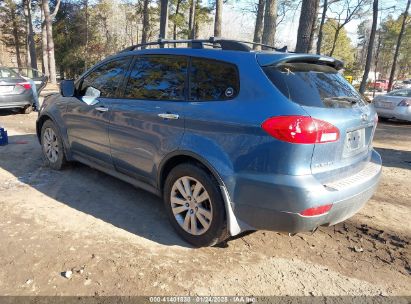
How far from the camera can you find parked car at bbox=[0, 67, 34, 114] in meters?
9.29

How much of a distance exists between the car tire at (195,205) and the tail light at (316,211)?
2.22 ft

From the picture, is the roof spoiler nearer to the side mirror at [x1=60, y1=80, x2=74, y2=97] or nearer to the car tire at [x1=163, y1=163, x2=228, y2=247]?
the car tire at [x1=163, y1=163, x2=228, y2=247]

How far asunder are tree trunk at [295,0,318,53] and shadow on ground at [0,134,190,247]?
647 centimetres

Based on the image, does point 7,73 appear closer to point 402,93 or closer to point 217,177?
point 217,177

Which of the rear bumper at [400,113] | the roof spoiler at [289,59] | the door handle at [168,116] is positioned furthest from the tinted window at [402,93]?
the door handle at [168,116]

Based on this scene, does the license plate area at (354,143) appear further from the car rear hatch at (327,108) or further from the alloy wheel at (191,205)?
the alloy wheel at (191,205)

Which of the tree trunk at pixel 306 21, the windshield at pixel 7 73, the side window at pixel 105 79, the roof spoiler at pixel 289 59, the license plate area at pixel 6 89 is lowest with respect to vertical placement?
the license plate area at pixel 6 89

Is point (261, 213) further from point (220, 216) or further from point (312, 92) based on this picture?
point (312, 92)

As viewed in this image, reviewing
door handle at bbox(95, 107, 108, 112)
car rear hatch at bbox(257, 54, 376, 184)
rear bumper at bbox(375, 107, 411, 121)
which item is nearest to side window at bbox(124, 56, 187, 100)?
door handle at bbox(95, 107, 108, 112)

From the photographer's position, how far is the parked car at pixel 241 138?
105 inches

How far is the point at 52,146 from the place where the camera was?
17.2 feet

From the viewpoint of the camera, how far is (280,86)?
279cm

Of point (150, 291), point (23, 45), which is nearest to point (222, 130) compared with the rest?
point (150, 291)

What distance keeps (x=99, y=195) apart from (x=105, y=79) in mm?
1431
